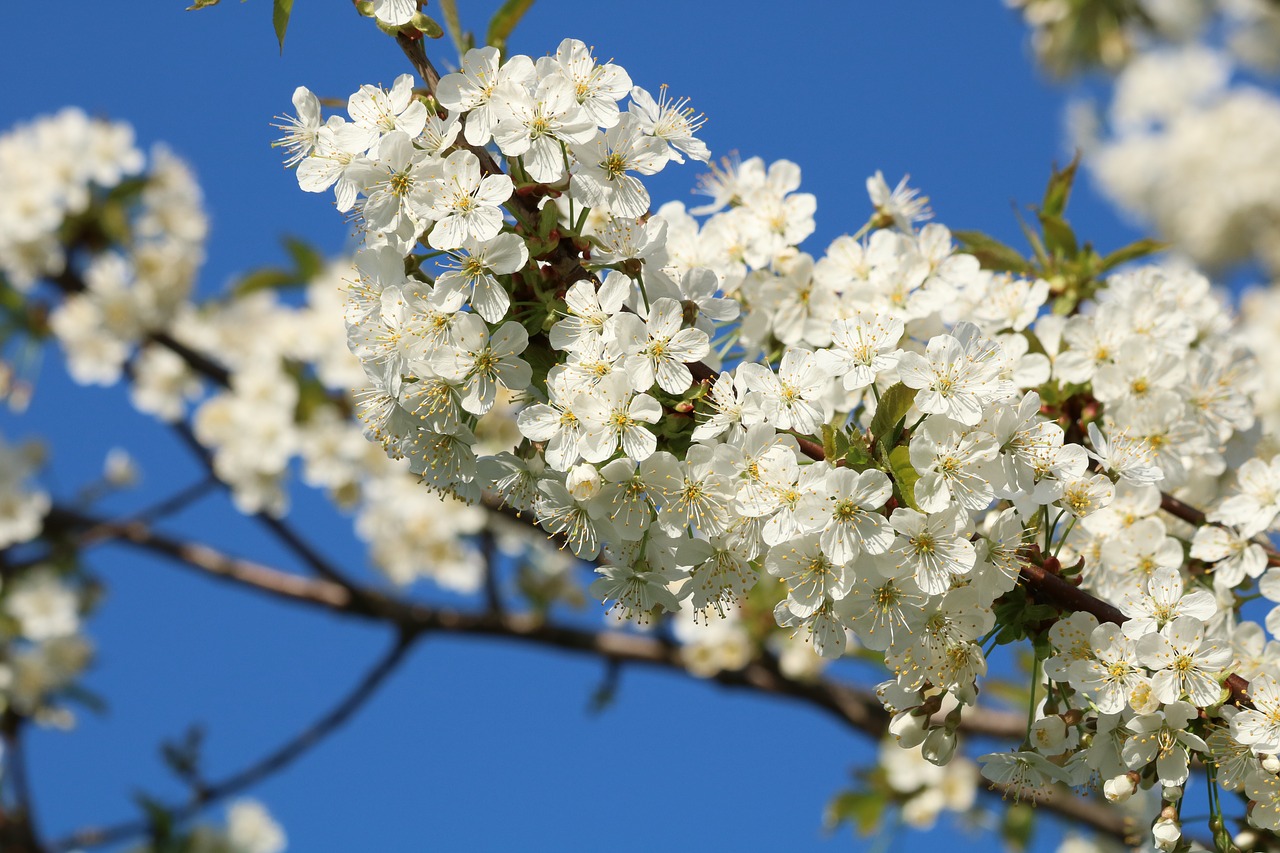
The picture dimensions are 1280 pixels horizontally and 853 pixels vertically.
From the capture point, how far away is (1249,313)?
498 cm

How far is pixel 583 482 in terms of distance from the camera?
5.31ft

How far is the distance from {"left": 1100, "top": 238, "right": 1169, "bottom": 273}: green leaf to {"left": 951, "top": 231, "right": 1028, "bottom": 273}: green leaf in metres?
0.18

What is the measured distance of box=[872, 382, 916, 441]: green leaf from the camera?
1629mm

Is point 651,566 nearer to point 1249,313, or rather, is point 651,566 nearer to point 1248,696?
point 1248,696

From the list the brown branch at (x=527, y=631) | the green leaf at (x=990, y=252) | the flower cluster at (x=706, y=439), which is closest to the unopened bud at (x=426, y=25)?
the flower cluster at (x=706, y=439)

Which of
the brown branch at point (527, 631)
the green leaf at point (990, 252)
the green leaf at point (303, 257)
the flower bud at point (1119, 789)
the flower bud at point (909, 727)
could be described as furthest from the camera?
the green leaf at point (303, 257)

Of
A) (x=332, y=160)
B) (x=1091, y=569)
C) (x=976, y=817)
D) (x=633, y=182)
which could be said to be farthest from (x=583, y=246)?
(x=976, y=817)

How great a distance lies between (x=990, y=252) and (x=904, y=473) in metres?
1.11

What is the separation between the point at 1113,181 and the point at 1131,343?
13.5 meters

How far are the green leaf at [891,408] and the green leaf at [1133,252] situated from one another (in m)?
1.17

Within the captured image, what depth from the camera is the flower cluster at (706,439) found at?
1.60 m

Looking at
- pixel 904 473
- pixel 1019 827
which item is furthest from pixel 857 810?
pixel 904 473

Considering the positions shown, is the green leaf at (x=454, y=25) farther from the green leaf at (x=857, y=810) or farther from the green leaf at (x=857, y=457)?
the green leaf at (x=857, y=810)

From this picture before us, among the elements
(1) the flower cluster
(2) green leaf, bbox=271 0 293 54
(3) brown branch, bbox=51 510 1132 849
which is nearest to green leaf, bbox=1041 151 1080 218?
(1) the flower cluster
